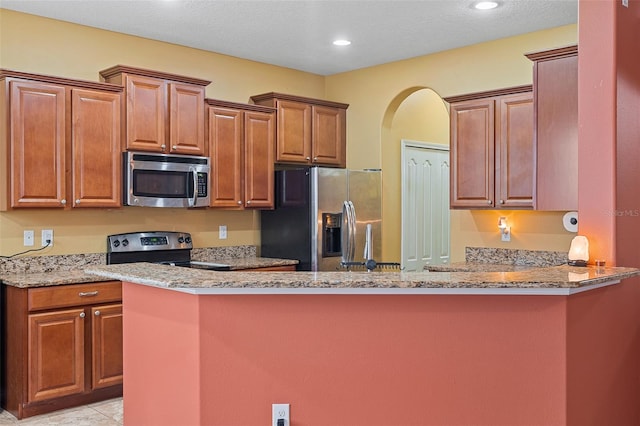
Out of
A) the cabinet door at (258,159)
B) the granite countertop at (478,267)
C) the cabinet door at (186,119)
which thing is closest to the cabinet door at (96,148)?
the cabinet door at (186,119)

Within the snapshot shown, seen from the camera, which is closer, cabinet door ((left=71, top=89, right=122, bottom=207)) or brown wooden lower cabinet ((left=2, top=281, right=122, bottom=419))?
brown wooden lower cabinet ((left=2, top=281, right=122, bottom=419))

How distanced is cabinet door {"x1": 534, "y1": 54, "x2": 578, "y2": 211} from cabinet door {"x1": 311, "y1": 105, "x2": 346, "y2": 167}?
2.19 meters

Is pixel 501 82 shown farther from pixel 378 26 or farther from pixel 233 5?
pixel 233 5

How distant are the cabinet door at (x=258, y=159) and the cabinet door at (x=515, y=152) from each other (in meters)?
1.95

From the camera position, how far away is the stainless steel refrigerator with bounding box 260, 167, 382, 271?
5.42 m

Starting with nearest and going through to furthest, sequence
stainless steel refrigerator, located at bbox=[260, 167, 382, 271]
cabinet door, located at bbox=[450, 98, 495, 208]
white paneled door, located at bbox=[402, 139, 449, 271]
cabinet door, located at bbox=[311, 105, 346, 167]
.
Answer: cabinet door, located at bbox=[450, 98, 495, 208] < stainless steel refrigerator, located at bbox=[260, 167, 382, 271] < cabinet door, located at bbox=[311, 105, 346, 167] < white paneled door, located at bbox=[402, 139, 449, 271]

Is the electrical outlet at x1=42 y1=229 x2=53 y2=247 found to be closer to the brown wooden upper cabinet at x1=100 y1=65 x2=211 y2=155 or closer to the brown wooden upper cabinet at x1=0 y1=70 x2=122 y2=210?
the brown wooden upper cabinet at x1=0 y1=70 x2=122 y2=210

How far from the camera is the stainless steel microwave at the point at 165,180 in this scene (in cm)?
466

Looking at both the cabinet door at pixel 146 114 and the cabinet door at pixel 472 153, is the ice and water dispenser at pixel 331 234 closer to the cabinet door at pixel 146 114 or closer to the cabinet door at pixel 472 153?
the cabinet door at pixel 472 153

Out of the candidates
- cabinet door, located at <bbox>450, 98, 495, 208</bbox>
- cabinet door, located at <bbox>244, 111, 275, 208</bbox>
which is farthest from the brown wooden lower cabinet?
cabinet door, located at <bbox>450, 98, 495, 208</bbox>

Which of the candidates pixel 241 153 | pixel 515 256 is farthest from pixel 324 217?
pixel 515 256

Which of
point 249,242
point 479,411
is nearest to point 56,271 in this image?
point 249,242

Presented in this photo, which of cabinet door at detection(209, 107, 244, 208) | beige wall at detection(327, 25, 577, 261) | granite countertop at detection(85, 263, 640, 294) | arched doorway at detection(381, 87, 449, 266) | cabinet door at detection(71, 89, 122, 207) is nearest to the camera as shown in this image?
granite countertop at detection(85, 263, 640, 294)

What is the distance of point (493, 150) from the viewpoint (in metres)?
4.78
